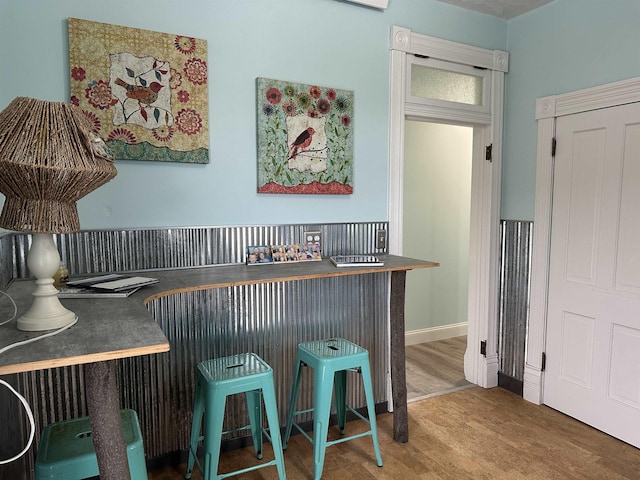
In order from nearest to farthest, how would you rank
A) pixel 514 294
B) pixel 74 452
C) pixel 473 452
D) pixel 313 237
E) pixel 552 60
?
pixel 74 452
pixel 473 452
pixel 313 237
pixel 552 60
pixel 514 294

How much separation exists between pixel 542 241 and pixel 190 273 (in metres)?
2.22

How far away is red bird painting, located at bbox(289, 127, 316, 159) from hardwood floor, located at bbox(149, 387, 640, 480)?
1.60 m

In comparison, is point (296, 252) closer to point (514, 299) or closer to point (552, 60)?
point (514, 299)

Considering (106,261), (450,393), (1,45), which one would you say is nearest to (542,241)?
(450,393)

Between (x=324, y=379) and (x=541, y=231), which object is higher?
(x=541, y=231)

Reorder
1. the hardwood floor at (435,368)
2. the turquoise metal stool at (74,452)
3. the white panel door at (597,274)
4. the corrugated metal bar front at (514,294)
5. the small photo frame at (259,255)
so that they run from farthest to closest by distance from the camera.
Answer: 1. the hardwood floor at (435,368)
2. the corrugated metal bar front at (514,294)
3. the white panel door at (597,274)
4. the small photo frame at (259,255)
5. the turquoise metal stool at (74,452)

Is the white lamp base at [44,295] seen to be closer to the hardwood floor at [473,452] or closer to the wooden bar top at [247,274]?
the wooden bar top at [247,274]

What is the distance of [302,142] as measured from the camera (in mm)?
2555

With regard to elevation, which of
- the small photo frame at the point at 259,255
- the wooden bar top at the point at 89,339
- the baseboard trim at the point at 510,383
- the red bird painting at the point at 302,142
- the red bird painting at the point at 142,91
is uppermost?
the red bird painting at the point at 142,91

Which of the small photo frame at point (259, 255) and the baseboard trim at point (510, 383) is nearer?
the small photo frame at point (259, 255)

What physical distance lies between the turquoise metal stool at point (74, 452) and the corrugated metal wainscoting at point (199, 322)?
0.29 meters

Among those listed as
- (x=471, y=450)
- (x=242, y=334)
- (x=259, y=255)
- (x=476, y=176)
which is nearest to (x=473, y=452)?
(x=471, y=450)

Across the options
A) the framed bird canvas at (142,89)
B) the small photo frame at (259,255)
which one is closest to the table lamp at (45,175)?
the framed bird canvas at (142,89)

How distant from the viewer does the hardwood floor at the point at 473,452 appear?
2.26 meters
